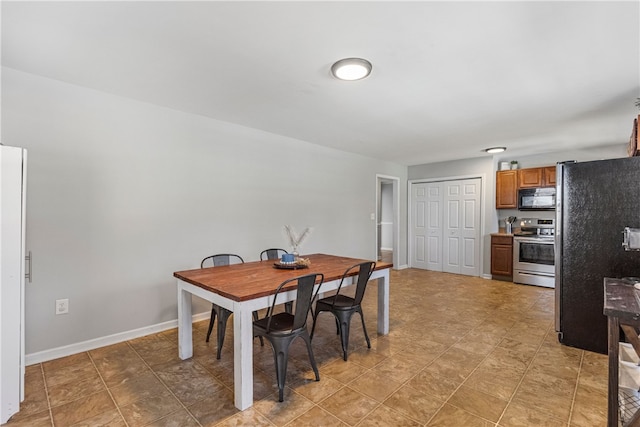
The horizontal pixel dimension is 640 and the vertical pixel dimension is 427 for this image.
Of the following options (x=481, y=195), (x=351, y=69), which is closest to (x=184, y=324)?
(x=351, y=69)

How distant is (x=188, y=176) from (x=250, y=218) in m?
0.92

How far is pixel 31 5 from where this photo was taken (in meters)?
1.66

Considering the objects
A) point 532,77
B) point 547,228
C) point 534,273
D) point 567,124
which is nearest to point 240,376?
point 532,77

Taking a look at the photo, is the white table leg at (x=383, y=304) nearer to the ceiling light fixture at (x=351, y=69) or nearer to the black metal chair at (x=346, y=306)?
the black metal chair at (x=346, y=306)

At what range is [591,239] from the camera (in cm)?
270

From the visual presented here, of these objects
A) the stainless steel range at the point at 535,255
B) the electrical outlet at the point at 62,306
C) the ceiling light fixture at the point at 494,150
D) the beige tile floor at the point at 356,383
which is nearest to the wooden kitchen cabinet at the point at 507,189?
the stainless steel range at the point at 535,255

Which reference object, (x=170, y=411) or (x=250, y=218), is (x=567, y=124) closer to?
(x=250, y=218)

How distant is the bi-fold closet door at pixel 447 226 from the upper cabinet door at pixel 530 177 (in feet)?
2.18

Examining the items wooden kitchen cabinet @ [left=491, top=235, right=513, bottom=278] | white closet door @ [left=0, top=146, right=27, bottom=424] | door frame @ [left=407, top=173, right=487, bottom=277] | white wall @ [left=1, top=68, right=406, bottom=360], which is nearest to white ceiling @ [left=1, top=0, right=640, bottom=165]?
white wall @ [left=1, top=68, right=406, bottom=360]

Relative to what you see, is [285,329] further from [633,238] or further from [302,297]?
[633,238]

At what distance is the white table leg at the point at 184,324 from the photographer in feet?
8.08

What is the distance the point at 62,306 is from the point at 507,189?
6307mm

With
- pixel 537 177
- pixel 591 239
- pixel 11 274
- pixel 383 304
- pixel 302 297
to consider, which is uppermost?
pixel 537 177

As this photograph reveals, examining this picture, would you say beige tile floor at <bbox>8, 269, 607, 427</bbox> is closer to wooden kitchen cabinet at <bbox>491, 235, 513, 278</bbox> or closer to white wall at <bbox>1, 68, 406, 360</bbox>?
white wall at <bbox>1, 68, 406, 360</bbox>
